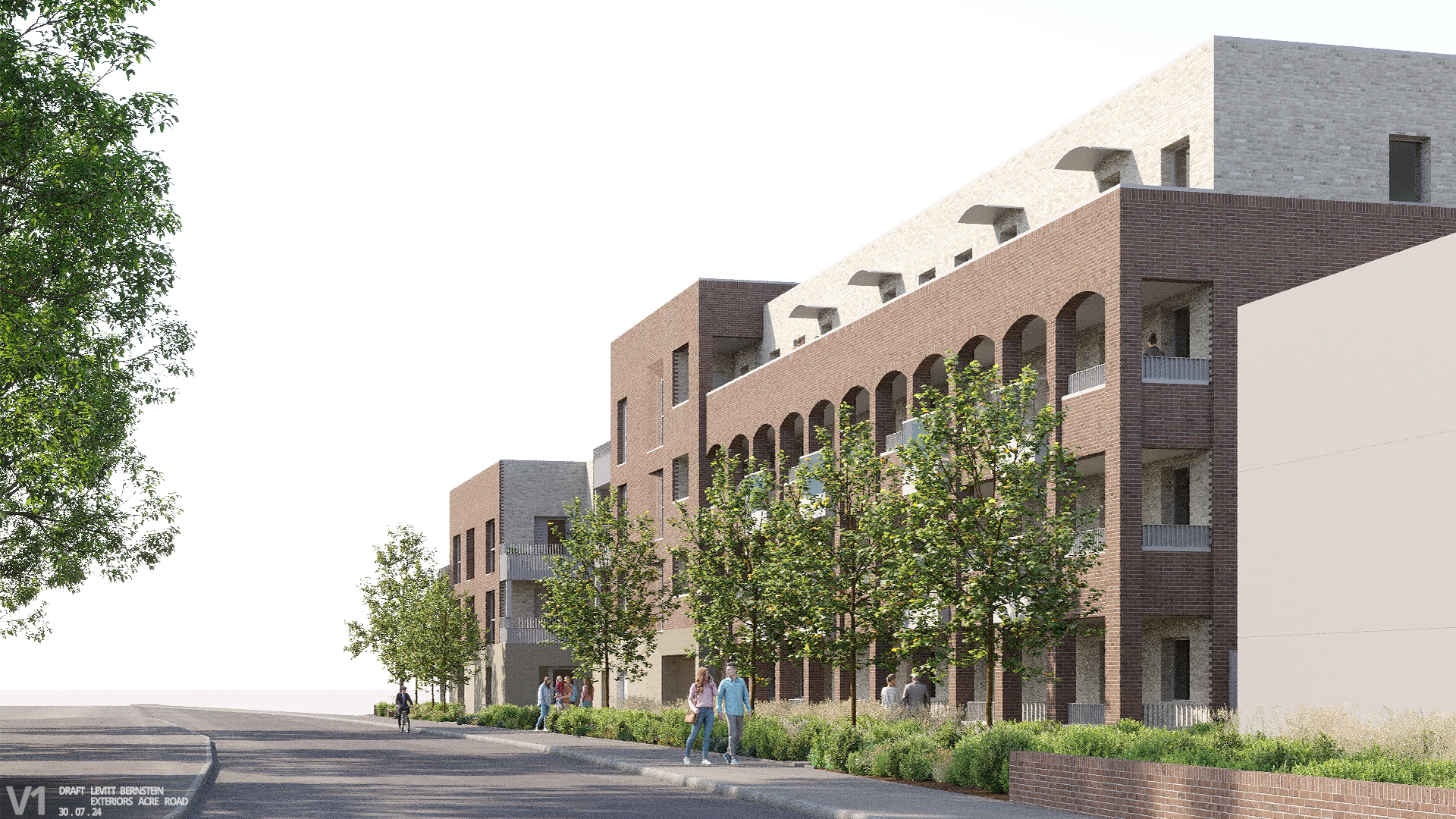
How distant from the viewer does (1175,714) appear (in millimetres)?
30797

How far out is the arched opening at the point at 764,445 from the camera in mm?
50844

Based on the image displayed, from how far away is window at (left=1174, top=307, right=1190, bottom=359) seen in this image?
1271 inches

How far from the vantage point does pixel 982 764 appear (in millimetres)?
21922

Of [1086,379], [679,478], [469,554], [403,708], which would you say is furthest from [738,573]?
[469,554]

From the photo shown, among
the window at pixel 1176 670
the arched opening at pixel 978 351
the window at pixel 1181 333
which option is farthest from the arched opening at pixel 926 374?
the window at pixel 1176 670

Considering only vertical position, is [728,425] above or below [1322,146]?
below

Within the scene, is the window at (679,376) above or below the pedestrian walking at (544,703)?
above

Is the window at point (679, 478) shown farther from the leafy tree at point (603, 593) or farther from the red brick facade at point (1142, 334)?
the red brick facade at point (1142, 334)

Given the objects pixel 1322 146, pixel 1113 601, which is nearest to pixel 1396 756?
pixel 1113 601

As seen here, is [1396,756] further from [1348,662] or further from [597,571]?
[597,571]

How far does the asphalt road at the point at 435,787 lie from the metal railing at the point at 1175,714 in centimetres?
1041

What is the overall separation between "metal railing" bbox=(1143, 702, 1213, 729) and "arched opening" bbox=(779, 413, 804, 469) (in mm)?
18181

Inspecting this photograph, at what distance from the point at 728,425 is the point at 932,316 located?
51.7 ft

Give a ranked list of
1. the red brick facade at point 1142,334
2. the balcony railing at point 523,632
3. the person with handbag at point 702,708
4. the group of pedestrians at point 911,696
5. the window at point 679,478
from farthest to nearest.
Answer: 1. the balcony railing at point 523,632
2. the window at point 679,478
3. the group of pedestrians at point 911,696
4. the red brick facade at point 1142,334
5. the person with handbag at point 702,708
